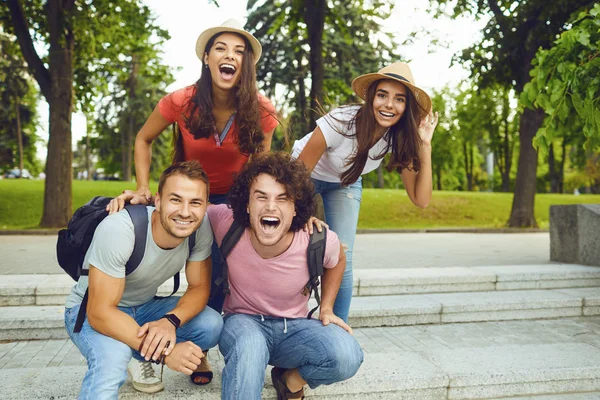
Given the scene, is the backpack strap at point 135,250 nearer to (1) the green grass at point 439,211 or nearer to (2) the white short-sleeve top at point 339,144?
(2) the white short-sleeve top at point 339,144

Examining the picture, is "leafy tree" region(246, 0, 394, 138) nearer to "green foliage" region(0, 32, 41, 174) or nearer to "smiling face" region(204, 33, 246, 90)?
"green foliage" region(0, 32, 41, 174)

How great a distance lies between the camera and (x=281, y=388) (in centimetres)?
320

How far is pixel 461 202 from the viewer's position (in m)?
21.4

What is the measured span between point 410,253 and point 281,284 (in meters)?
6.90

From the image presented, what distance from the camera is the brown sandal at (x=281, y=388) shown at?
316cm

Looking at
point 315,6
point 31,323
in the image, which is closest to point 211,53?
point 31,323

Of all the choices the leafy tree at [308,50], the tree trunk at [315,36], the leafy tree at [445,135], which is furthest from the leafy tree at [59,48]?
the leafy tree at [445,135]

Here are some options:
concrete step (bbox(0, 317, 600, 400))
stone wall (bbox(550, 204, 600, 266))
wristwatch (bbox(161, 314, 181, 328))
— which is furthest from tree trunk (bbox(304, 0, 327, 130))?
wristwatch (bbox(161, 314, 181, 328))

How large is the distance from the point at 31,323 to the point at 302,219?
2756 mm

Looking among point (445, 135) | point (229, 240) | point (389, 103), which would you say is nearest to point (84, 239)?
point (229, 240)

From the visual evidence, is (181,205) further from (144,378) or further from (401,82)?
(401,82)

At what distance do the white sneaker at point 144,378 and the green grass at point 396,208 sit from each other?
13052mm

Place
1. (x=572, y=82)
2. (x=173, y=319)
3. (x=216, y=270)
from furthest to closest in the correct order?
(x=572, y=82)
(x=216, y=270)
(x=173, y=319)

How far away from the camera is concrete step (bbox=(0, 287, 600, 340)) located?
4.61 metres
